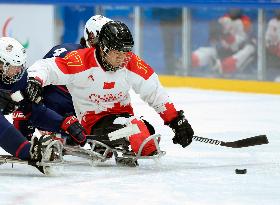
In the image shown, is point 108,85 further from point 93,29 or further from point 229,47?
point 229,47

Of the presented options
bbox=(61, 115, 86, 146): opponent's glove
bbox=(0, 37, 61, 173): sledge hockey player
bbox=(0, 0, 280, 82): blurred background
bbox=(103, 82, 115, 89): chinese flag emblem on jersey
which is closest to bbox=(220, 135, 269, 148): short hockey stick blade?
bbox=(103, 82, 115, 89): chinese flag emblem on jersey

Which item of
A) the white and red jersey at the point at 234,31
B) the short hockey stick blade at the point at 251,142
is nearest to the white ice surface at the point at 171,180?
the short hockey stick blade at the point at 251,142

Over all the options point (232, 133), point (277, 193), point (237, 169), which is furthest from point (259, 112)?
point (277, 193)

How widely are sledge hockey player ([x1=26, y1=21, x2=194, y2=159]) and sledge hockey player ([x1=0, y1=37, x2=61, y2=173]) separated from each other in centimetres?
10

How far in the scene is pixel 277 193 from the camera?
180 inches

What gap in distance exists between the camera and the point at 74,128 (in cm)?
541

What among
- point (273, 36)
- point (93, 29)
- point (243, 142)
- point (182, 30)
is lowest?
point (243, 142)

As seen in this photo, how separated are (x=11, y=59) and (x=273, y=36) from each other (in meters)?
5.73

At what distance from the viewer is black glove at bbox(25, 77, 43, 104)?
5207mm

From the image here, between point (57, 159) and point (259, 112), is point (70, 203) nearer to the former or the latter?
point (57, 159)

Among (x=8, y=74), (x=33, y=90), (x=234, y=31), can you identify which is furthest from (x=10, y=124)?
(x=234, y=31)

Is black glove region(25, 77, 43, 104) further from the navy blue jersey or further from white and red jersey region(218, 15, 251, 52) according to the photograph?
white and red jersey region(218, 15, 251, 52)

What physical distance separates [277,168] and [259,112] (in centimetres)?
346

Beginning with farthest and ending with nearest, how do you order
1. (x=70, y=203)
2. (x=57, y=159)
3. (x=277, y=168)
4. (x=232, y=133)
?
(x=232, y=133) → (x=277, y=168) → (x=57, y=159) → (x=70, y=203)
